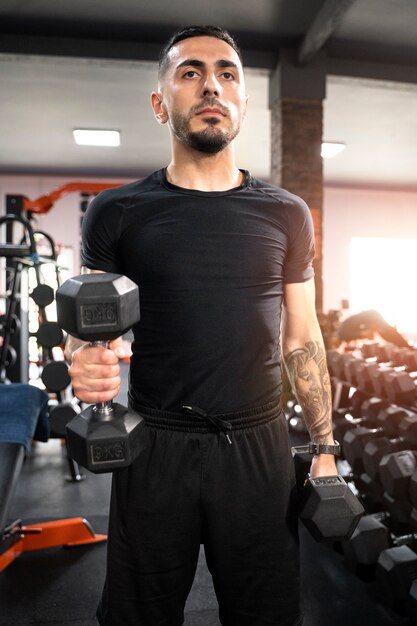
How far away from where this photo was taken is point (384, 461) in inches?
61.6

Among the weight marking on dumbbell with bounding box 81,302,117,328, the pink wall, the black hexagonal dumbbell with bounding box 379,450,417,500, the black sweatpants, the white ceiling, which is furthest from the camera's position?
the pink wall

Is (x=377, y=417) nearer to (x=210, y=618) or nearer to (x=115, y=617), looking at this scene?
(x=210, y=618)

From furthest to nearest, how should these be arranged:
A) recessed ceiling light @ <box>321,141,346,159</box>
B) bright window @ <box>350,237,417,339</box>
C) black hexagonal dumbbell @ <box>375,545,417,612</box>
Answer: bright window @ <box>350,237,417,339</box> → recessed ceiling light @ <box>321,141,346,159</box> → black hexagonal dumbbell @ <box>375,545,417,612</box>

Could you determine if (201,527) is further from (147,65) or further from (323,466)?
(147,65)


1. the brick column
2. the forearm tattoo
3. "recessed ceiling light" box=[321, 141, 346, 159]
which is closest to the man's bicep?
the forearm tattoo

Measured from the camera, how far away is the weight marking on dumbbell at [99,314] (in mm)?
684

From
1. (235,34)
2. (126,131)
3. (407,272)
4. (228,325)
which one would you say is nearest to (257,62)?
(235,34)

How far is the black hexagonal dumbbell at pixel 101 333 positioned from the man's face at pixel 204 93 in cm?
31

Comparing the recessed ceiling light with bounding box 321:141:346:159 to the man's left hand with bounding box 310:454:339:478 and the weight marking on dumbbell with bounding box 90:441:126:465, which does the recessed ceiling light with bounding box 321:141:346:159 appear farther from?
the weight marking on dumbbell with bounding box 90:441:126:465

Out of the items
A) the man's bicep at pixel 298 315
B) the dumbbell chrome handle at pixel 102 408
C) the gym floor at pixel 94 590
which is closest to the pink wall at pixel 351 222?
the gym floor at pixel 94 590

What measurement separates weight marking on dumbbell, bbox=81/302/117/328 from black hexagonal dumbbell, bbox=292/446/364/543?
1.52 ft

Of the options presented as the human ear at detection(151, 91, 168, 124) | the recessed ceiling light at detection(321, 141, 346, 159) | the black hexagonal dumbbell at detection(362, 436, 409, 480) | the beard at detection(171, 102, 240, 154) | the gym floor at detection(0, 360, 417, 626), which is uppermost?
the recessed ceiling light at detection(321, 141, 346, 159)

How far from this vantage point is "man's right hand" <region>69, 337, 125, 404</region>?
744mm

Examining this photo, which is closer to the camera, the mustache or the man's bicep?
the mustache
